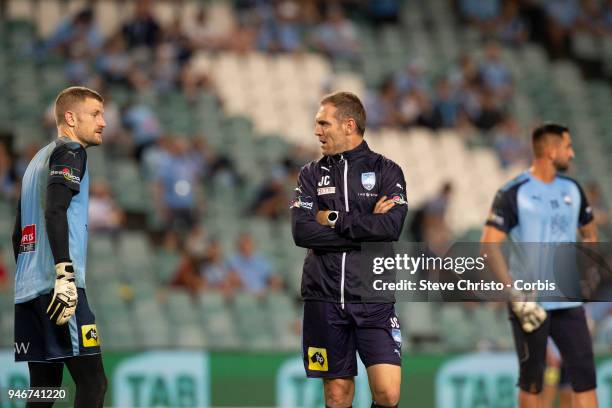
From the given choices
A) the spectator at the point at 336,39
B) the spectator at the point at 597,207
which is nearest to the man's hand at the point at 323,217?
the spectator at the point at 597,207

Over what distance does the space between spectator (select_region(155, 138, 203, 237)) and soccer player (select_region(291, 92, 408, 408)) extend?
26.7 ft

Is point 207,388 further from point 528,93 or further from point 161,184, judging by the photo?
point 528,93

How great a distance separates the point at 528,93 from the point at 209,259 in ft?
25.3

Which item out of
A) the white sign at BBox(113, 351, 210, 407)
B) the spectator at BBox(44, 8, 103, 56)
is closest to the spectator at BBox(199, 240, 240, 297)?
the white sign at BBox(113, 351, 210, 407)

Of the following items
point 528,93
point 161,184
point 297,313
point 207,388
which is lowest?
point 207,388

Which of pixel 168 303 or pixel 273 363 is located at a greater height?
pixel 168 303

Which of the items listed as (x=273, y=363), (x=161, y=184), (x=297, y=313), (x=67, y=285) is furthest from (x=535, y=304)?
(x=161, y=184)

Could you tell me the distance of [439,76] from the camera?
19.5m

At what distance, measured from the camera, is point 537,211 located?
8.71 metres

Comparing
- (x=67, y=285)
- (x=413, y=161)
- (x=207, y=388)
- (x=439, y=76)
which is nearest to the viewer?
(x=67, y=285)

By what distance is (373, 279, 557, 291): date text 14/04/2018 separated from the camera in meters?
7.42

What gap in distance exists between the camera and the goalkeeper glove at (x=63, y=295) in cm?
666

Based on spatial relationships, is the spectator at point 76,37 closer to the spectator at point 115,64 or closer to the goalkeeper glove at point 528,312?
the spectator at point 115,64

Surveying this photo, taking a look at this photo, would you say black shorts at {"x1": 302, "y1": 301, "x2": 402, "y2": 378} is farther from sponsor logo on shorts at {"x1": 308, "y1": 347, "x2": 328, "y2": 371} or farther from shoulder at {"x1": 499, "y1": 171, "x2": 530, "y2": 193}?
shoulder at {"x1": 499, "y1": 171, "x2": 530, "y2": 193}
